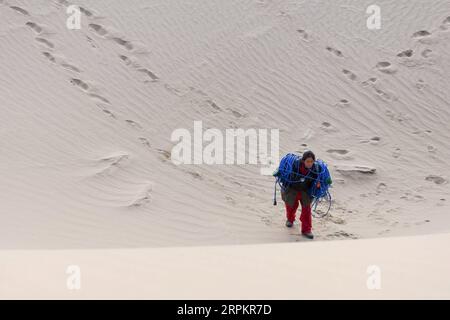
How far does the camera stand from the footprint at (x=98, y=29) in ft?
41.9

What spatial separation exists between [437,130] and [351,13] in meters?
4.02

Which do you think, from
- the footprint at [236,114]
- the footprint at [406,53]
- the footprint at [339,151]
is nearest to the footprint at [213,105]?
the footprint at [236,114]

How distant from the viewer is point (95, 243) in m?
7.34

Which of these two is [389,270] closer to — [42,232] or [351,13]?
[42,232]

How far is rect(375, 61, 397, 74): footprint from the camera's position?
13164 mm

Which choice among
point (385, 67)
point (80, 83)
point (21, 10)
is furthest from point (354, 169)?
point (21, 10)

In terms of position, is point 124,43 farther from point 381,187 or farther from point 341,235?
point 341,235

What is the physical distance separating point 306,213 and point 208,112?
4028 mm

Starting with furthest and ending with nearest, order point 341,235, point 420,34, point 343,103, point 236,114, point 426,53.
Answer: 1. point 420,34
2. point 426,53
3. point 343,103
4. point 236,114
5. point 341,235

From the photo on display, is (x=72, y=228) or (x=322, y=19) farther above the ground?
(x=322, y=19)

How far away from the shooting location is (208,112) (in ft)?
37.3

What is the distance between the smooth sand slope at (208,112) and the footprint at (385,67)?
0.04m

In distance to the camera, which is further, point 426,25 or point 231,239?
point 426,25
